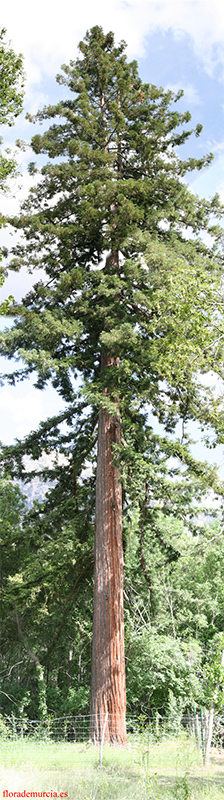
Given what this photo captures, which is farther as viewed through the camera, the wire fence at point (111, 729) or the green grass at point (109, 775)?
the wire fence at point (111, 729)

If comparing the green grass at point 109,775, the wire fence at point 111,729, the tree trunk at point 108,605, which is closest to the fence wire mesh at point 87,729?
the wire fence at point 111,729

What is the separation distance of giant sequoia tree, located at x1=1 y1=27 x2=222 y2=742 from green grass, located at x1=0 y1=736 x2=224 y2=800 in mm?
1052

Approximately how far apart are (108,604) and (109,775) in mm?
3198

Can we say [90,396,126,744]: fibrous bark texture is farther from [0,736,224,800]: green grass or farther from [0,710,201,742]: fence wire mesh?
[0,736,224,800]: green grass

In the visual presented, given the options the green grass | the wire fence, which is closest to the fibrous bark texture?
the wire fence

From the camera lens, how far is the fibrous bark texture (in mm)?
9539

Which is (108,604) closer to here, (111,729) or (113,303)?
(111,729)

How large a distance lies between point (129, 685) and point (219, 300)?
52.3 feet

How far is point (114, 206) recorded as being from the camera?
530 inches

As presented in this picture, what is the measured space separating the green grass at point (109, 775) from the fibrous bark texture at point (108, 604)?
22.7 inches

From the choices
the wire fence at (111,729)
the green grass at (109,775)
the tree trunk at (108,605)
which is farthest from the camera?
the tree trunk at (108,605)

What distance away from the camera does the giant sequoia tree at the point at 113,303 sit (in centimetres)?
966

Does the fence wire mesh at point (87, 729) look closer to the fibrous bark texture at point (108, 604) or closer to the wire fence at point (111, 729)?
the wire fence at point (111, 729)

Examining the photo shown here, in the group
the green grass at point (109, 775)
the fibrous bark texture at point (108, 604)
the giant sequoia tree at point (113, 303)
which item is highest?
the giant sequoia tree at point (113, 303)
